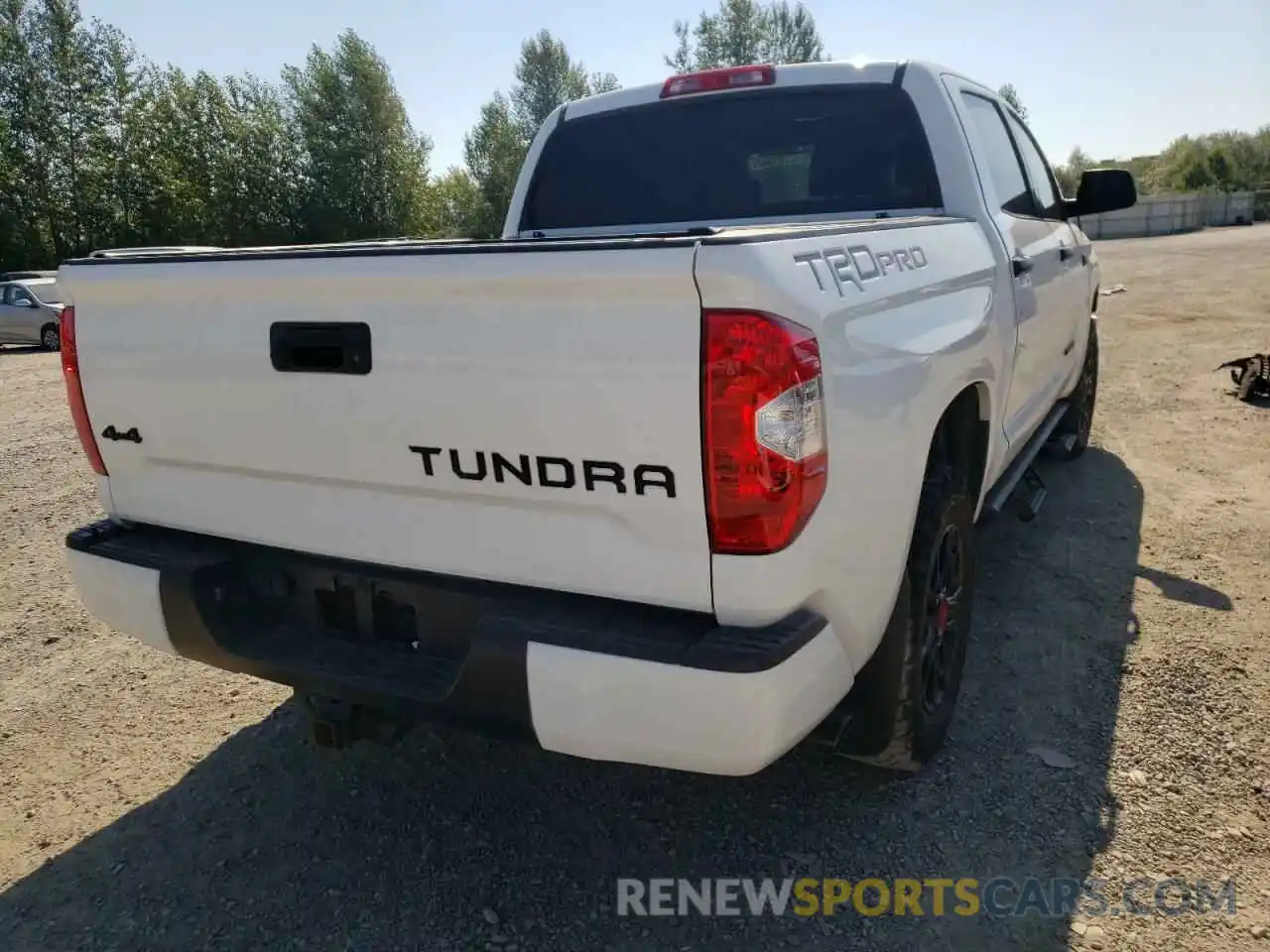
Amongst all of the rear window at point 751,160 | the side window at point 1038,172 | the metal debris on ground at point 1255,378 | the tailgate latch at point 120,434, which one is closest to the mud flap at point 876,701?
the rear window at point 751,160

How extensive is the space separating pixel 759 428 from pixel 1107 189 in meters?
3.49

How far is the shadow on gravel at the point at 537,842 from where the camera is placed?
7.38 feet

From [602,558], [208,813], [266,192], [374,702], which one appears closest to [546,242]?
[602,558]

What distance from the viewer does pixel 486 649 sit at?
1956mm

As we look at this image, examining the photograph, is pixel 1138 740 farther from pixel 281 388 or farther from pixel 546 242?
pixel 281 388

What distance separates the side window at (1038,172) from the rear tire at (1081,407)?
1172 millimetres

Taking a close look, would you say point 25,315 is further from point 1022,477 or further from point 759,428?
point 759,428

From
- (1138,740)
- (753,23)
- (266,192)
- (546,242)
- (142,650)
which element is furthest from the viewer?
(753,23)

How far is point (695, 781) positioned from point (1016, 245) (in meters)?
2.23

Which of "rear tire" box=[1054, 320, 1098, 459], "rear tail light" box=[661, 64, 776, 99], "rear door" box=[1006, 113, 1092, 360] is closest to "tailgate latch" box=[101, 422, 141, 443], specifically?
"rear tail light" box=[661, 64, 776, 99]

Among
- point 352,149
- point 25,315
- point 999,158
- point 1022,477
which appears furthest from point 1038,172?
point 352,149

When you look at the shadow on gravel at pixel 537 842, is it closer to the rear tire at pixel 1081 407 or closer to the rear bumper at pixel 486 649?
the rear bumper at pixel 486 649

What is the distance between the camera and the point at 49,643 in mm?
3900

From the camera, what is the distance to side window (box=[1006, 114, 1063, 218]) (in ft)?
14.5
